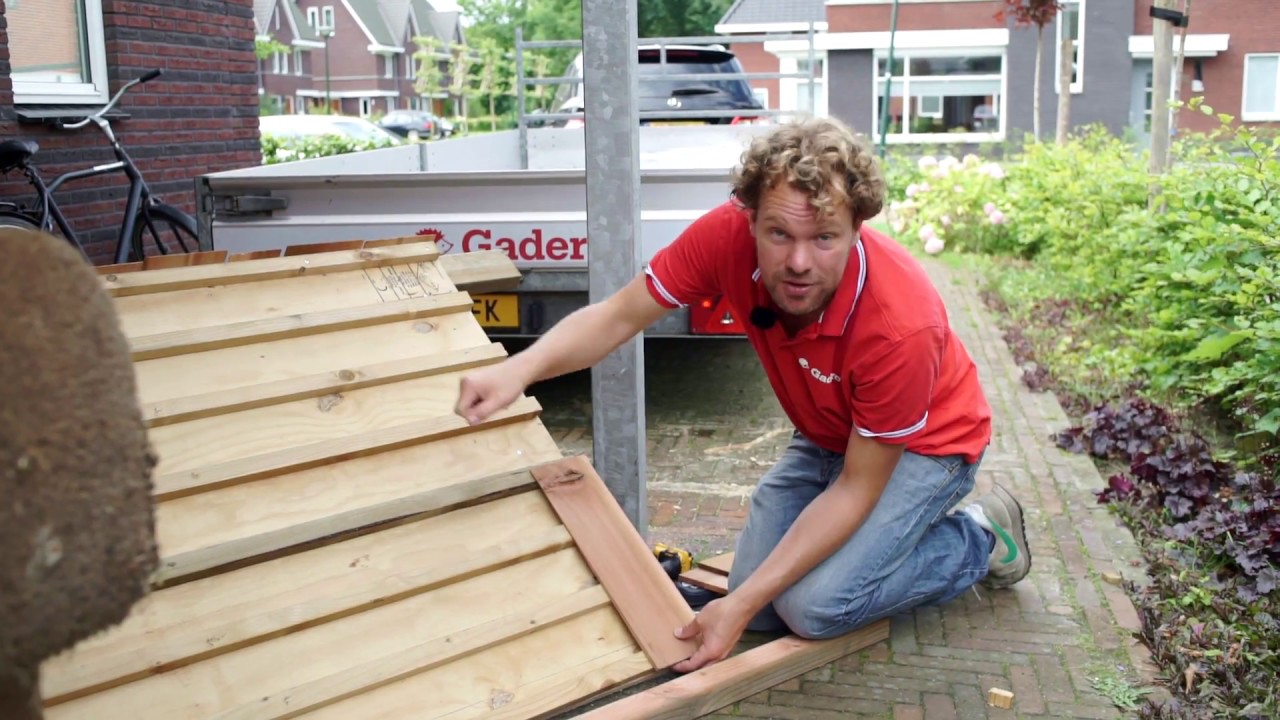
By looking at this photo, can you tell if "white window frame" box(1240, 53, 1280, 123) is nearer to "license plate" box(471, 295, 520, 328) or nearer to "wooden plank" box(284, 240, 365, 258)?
"license plate" box(471, 295, 520, 328)

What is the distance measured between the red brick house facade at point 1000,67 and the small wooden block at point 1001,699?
3236cm

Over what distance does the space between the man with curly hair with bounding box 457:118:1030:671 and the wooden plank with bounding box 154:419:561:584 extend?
37cm

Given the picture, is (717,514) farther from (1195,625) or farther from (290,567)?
(290,567)

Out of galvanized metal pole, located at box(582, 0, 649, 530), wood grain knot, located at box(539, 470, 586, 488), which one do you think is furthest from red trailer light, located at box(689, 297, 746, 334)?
wood grain knot, located at box(539, 470, 586, 488)

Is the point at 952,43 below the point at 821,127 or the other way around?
the other way around

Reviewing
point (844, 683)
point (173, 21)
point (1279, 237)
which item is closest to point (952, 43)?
point (173, 21)

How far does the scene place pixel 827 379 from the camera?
11.1ft

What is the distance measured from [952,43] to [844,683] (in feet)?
122

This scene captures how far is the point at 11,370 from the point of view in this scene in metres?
1.22

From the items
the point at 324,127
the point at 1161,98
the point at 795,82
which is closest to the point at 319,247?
the point at 1161,98

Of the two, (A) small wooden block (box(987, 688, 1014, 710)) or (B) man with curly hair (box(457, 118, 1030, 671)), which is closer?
(B) man with curly hair (box(457, 118, 1030, 671))

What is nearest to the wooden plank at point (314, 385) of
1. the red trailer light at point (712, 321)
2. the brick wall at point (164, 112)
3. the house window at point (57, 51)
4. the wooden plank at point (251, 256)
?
the wooden plank at point (251, 256)

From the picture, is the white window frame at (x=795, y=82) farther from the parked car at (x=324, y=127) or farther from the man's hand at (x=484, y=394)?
the man's hand at (x=484, y=394)

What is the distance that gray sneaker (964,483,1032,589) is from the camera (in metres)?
4.07
